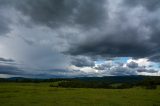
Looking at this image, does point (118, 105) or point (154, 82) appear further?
point (154, 82)

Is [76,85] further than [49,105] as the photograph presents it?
Yes

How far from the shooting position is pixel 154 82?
139m

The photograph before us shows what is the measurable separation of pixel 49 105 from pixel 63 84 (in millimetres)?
98690

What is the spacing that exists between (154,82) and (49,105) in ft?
364

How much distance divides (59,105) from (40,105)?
324 cm

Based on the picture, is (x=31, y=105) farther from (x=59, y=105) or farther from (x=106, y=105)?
(x=106, y=105)

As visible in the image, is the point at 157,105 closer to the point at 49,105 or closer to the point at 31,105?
the point at 49,105

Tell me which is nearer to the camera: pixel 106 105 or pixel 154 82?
pixel 106 105

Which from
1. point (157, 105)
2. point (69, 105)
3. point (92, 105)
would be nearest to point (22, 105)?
point (69, 105)

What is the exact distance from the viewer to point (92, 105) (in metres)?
40.8

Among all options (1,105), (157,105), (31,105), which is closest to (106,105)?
(157,105)

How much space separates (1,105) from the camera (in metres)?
Result: 39.4

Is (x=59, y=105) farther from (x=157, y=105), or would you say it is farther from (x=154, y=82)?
(x=154, y=82)

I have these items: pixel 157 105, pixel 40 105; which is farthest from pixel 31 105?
pixel 157 105
